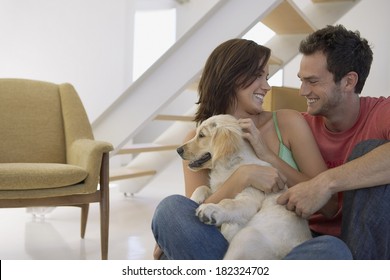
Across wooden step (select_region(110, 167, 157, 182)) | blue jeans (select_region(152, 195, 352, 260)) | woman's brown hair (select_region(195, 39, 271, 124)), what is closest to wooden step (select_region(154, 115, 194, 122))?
wooden step (select_region(110, 167, 157, 182))

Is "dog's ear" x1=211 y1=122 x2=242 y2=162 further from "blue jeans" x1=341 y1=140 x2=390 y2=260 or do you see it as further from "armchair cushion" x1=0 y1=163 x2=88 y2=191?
"armchair cushion" x1=0 y1=163 x2=88 y2=191

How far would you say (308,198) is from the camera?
145cm

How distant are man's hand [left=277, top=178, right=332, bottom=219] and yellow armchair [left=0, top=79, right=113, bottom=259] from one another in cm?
160

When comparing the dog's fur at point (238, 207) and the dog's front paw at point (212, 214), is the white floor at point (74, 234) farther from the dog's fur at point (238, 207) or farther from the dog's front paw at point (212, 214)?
the dog's front paw at point (212, 214)

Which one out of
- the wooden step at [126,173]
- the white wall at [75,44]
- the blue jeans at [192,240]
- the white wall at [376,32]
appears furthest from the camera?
the white wall at [75,44]

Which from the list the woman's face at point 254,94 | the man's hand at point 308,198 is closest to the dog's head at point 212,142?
the woman's face at point 254,94

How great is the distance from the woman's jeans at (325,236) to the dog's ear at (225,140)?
0.18 metres

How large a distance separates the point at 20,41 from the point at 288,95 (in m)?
3.69

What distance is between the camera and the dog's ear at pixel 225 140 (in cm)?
157

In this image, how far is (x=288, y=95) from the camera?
94.7 inches

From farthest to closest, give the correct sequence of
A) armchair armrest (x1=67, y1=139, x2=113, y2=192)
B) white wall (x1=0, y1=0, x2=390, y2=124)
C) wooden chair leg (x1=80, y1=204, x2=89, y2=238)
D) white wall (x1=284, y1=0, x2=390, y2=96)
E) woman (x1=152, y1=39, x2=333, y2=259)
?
white wall (x1=0, y1=0, x2=390, y2=124) → white wall (x1=284, y1=0, x2=390, y2=96) → wooden chair leg (x1=80, y1=204, x2=89, y2=238) → armchair armrest (x1=67, y1=139, x2=113, y2=192) → woman (x1=152, y1=39, x2=333, y2=259)

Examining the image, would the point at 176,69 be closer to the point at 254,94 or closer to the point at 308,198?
the point at 254,94

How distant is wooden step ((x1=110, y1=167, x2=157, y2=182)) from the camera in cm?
391
